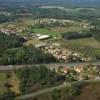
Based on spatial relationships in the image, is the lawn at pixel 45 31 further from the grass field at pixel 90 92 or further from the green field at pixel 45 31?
the grass field at pixel 90 92

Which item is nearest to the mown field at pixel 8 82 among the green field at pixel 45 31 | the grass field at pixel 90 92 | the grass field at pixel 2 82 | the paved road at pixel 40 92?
the grass field at pixel 2 82

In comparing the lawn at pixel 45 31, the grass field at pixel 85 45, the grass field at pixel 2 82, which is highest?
the grass field at pixel 2 82

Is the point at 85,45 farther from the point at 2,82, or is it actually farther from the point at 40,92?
the point at 40,92

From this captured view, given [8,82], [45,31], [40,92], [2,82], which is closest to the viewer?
[40,92]

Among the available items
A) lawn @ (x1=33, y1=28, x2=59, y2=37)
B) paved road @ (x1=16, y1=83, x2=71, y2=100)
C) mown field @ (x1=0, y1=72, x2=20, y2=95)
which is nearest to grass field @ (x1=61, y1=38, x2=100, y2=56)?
lawn @ (x1=33, y1=28, x2=59, y2=37)

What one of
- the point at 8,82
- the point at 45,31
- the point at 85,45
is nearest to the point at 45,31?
the point at 45,31

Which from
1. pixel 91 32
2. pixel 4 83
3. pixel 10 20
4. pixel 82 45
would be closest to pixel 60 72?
pixel 4 83

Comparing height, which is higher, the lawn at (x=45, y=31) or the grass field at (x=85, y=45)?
the lawn at (x=45, y=31)

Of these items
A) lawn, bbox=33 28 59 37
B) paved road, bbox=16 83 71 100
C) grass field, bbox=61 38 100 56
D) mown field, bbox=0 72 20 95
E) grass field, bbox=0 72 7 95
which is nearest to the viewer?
paved road, bbox=16 83 71 100

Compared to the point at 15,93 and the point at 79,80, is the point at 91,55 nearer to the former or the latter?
the point at 79,80

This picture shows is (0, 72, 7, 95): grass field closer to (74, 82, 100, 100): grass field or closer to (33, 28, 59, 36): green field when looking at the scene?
(74, 82, 100, 100): grass field
